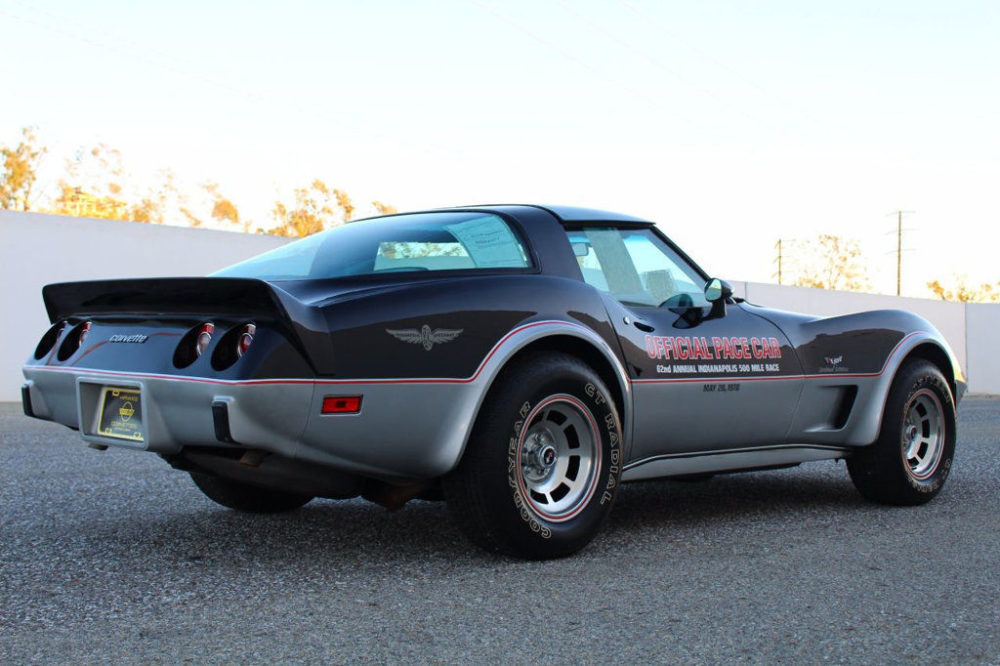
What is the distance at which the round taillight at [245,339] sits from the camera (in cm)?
346

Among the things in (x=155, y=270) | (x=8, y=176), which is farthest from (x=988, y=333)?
(x=8, y=176)

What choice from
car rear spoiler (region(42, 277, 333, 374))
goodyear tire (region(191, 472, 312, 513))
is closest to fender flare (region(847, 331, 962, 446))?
goodyear tire (region(191, 472, 312, 513))

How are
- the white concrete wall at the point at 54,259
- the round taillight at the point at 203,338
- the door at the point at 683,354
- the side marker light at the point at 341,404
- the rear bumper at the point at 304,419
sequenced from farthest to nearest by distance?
the white concrete wall at the point at 54,259 → the door at the point at 683,354 → the round taillight at the point at 203,338 → the side marker light at the point at 341,404 → the rear bumper at the point at 304,419

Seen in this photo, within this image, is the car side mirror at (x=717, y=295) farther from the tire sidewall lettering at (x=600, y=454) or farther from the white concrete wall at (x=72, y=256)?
the white concrete wall at (x=72, y=256)

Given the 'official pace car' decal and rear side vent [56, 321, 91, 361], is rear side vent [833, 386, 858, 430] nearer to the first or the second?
the 'official pace car' decal

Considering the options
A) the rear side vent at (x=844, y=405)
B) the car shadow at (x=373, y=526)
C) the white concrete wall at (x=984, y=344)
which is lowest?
the white concrete wall at (x=984, y=344)

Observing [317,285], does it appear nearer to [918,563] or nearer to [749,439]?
[749,439]

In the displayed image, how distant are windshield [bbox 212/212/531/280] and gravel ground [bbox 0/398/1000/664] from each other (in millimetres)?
1087

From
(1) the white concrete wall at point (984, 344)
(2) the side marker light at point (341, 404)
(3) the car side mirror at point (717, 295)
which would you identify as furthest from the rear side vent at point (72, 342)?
(1) the white concrete wall at point (984, 344)

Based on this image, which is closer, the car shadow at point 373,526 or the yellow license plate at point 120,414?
the yellow license plate at point 120,414

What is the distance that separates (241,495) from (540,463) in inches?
60.5

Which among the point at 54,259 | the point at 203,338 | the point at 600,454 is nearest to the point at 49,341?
the point at 203,338

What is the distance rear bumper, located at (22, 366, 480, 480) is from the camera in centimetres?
337

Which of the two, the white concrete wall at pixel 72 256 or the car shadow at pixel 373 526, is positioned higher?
the white concrete wall at pixel 72 256
